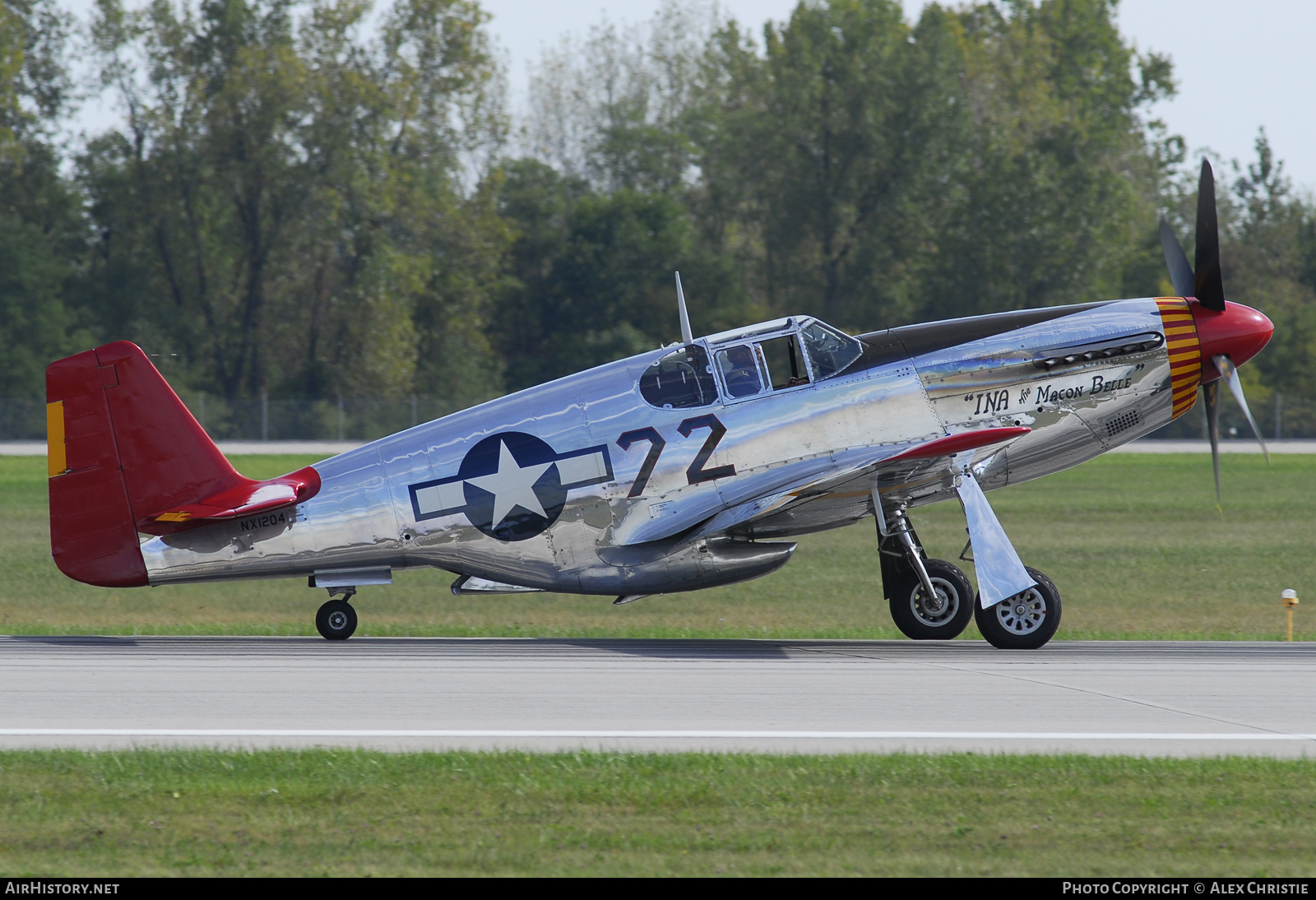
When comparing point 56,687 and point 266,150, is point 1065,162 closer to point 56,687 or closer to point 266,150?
point 266,150

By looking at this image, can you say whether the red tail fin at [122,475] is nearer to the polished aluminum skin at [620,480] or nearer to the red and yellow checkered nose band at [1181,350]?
the polished aluminum skin at [620,480]

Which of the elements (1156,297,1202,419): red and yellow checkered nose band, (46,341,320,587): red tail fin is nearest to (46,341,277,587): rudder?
(46,341,320,587): red tail fin

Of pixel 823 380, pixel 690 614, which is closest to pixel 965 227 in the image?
pixel 690 614

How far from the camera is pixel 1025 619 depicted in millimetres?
12609

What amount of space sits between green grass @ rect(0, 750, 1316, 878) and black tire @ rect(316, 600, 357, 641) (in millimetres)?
5363

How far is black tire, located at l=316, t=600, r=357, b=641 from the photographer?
13.4 meters

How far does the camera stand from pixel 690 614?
19125 millimetres

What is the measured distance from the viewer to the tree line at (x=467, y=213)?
189 ft

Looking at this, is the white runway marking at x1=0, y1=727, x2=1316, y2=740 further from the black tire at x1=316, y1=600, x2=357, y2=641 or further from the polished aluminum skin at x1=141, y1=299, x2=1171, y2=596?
the black tire at x1=316, y1=600, x2=357, y2=641

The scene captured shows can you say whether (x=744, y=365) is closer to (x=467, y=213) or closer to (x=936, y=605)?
(x=936, y=605)

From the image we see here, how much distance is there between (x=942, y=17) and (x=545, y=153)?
2145 cm

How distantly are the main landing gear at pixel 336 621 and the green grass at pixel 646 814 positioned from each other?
17.6 feet

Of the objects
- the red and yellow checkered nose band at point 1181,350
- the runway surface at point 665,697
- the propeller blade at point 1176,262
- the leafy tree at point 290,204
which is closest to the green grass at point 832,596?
the runway surface at point 665,697

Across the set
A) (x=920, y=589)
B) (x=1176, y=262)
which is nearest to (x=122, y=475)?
(x=920, y=589)
